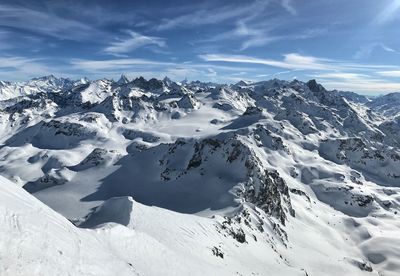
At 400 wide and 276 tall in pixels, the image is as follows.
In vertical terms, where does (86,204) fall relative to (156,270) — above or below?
below

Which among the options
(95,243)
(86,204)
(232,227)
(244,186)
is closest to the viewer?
(95,243)

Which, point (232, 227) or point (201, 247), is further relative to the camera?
point (232, 227)

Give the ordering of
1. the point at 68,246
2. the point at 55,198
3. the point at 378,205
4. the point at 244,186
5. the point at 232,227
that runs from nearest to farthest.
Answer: the point at 68,246 → the point at 232,227 → the point at 244,186 → the point at 55,198 → the point at 378,205

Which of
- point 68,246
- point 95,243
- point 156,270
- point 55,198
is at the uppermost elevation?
point 68,246

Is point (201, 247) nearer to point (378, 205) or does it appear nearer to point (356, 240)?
point (356, 240)

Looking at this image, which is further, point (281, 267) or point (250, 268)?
point (281, 267)

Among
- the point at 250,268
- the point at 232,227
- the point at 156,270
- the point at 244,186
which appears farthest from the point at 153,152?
the point at 156,270

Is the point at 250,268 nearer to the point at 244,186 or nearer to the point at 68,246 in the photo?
the point at 68,246

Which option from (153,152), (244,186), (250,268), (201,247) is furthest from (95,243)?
(153,152)

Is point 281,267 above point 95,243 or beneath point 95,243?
beneath
